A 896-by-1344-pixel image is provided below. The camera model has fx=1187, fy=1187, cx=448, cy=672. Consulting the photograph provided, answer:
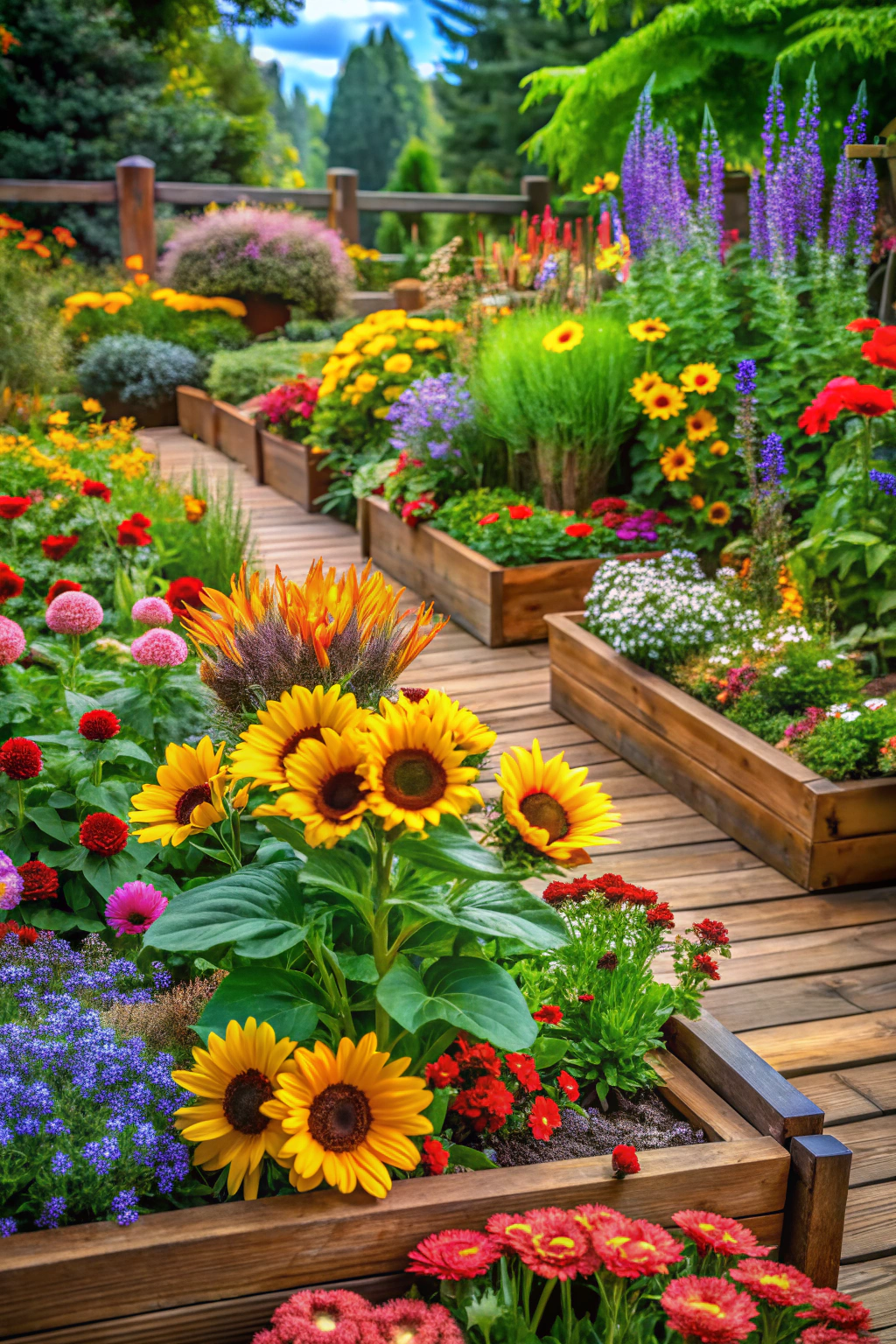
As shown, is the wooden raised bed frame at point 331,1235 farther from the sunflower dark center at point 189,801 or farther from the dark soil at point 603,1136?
the sunflower dark center at point 189,801

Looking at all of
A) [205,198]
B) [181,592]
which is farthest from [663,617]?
[205,198]

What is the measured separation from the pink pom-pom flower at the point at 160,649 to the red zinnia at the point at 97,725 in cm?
21

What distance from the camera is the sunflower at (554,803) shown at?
1236mm

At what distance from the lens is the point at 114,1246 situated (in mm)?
1161

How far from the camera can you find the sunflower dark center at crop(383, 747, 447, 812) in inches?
45.0

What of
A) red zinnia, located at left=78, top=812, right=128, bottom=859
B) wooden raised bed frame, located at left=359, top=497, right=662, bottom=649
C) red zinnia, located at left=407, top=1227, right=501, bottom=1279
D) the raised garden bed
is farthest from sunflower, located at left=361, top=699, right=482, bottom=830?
the raised garden bed

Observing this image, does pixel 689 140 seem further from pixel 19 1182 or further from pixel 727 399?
A: pixel 19 1182

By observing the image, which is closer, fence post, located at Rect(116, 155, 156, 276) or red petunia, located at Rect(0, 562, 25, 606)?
red petunia, located at Rect(0, 562, 25, 606)

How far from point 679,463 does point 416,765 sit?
3357 millimetres

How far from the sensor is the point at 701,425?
4.28 metres

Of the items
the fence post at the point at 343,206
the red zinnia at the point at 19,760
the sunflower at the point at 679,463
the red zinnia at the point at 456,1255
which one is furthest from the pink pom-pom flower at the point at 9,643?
the fence post at the point at 343,206

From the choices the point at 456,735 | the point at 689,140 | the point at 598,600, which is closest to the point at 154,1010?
the point at 456,735

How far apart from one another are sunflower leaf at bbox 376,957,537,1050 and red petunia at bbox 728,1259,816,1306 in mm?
298

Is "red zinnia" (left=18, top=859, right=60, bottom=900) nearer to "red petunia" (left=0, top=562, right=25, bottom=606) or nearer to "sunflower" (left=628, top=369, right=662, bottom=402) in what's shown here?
"red petunia" (left=0, top=562, right=25, bottom=606)
